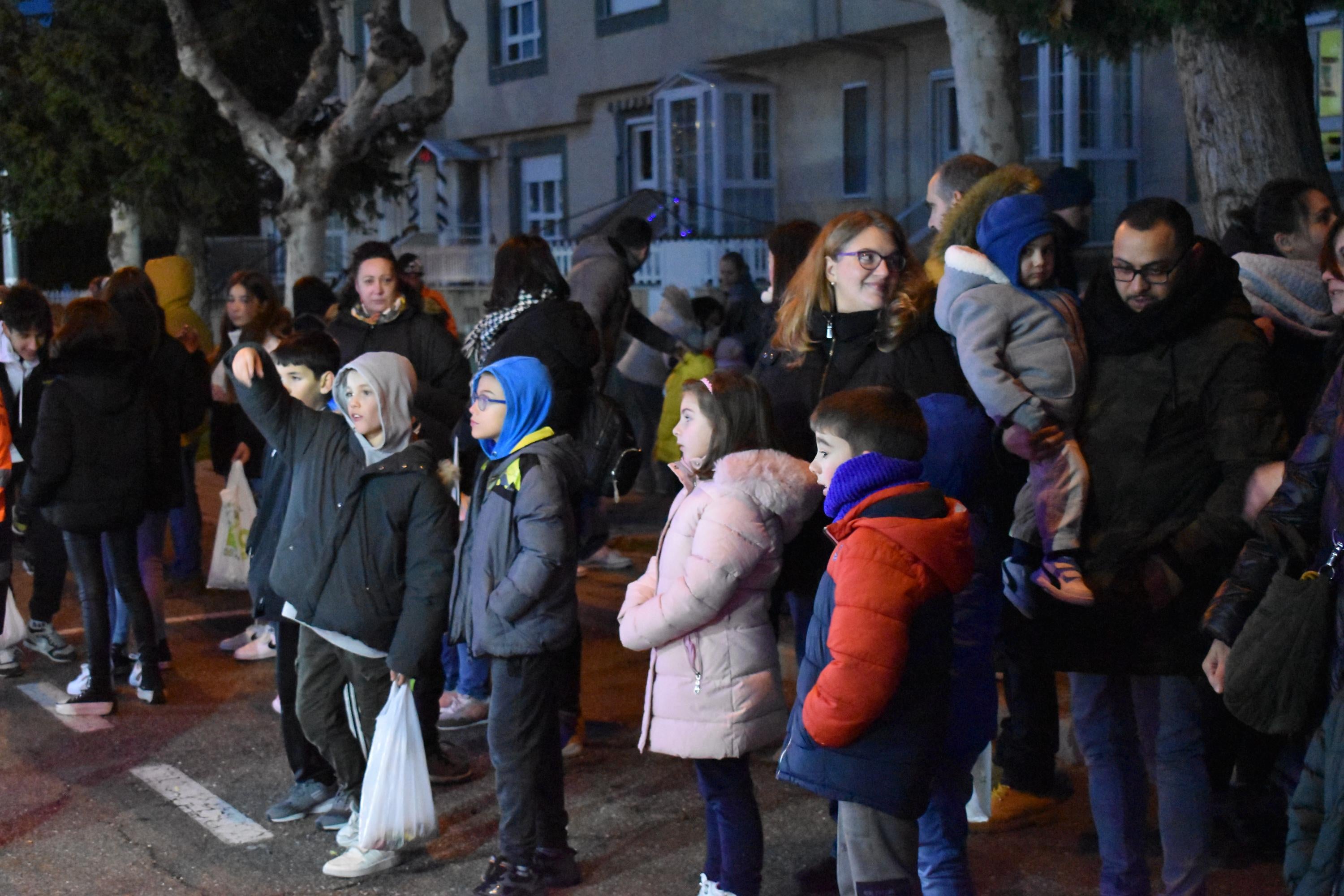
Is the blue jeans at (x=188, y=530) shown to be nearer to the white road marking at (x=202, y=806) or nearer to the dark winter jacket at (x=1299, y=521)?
the white road marking at (x=202, y=806)

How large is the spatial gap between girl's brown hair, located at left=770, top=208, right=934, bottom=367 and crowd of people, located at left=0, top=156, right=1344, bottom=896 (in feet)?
0.04

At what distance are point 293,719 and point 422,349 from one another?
204 centimetres

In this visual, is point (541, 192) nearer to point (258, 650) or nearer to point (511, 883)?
point (258, 650)

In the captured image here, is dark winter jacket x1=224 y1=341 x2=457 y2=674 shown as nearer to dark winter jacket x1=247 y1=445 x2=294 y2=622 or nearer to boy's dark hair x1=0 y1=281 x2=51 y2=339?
dark winter jacket x1=247 y1=445 x2=294 y2=622

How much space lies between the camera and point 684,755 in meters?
4.03

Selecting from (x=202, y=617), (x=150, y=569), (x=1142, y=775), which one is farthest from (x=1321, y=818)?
(x=202, y=617)

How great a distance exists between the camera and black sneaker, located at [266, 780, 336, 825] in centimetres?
510

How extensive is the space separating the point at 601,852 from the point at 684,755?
0.94 m

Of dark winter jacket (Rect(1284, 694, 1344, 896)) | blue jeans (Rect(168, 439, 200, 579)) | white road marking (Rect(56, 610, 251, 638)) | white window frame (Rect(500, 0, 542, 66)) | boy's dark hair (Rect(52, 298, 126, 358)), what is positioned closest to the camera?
dark winter jacket (Rect(1284, 694, 1344, 896))

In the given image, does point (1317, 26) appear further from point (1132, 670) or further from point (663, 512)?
point (1132, 670)

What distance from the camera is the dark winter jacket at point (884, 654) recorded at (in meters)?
3.21

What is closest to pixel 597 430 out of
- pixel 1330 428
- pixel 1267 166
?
pixel 1330 428

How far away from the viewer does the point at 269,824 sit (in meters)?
5.09

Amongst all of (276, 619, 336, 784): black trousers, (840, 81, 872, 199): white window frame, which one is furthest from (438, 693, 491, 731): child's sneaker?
(840, 81, 872, 199): white window frame
